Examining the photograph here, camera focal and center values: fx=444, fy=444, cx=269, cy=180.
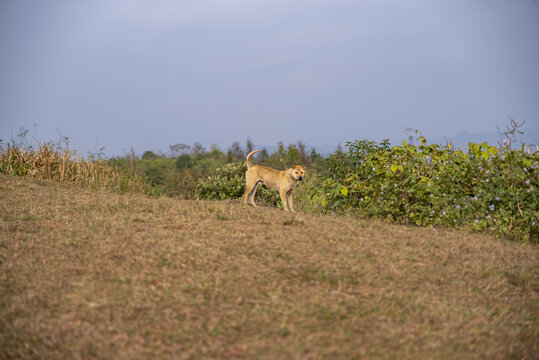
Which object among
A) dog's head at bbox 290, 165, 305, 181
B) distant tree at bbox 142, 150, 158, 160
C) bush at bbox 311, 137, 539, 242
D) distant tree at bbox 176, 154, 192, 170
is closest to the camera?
bush at bbox 311, 137, 539, 242

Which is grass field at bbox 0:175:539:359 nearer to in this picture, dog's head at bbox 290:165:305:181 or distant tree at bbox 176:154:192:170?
dog's head at bbox 290:165:305:181

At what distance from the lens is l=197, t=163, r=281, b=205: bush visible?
1078 cm

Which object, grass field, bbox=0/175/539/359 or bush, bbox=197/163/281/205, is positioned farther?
bush, bbox=197/163/281/205

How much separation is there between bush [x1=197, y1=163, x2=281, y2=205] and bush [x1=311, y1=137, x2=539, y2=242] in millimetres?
2366

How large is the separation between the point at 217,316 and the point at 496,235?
186 inches

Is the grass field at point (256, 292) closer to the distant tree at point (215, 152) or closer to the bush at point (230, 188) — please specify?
the bush at point (230, 188)

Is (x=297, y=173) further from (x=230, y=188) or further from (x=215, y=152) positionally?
(x=215, y=152)

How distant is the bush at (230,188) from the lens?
10781 millimetres

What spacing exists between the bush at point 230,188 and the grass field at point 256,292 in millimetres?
4739

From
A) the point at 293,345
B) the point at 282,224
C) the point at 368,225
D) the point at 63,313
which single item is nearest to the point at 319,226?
the point at 282,224

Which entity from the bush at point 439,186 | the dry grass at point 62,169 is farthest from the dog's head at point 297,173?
the dry grass at point 62,169

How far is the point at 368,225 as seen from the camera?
6.49 meters

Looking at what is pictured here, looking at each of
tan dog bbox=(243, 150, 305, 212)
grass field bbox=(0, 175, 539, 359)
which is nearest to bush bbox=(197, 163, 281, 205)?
tan dog bbox=(243, 150, 305, 212)

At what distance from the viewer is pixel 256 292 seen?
12.8 ft
